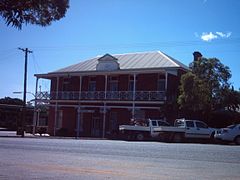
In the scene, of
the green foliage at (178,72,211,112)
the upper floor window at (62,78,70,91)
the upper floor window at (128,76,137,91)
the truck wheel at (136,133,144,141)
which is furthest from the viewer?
the upper floor window at (62,78,70,91)

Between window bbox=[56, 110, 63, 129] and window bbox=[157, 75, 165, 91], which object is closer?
window bbox=[157, 75, 165, 91]

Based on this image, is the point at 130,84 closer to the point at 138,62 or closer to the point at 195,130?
the point at 138,62

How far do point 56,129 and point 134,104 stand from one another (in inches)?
411

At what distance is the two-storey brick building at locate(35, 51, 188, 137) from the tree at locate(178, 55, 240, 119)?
321 cm

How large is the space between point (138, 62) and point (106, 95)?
188 inches

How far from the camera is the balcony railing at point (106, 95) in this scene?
43703 millimetres

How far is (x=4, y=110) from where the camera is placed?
2854 inches

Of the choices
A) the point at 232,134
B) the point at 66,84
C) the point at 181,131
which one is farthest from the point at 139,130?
the point at 66,84

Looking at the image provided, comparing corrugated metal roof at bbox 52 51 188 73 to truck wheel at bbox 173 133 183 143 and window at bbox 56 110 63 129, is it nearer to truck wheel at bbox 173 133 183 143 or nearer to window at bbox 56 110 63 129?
window at bbox 56 110 63 129

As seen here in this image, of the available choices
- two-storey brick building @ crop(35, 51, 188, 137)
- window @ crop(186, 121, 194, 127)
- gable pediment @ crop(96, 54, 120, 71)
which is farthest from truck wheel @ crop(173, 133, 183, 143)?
gable pediment @ crop(96, 54, 120, 71)

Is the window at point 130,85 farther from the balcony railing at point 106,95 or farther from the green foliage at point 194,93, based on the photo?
the green foliage at point 194,93

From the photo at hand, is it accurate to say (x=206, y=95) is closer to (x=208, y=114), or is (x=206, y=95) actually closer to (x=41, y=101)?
(x=208, y=114)

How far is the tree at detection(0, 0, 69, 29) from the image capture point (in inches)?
286

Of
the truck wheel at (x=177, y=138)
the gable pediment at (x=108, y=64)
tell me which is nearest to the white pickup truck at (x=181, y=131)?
the truck wheel at (x=177, y=138)
